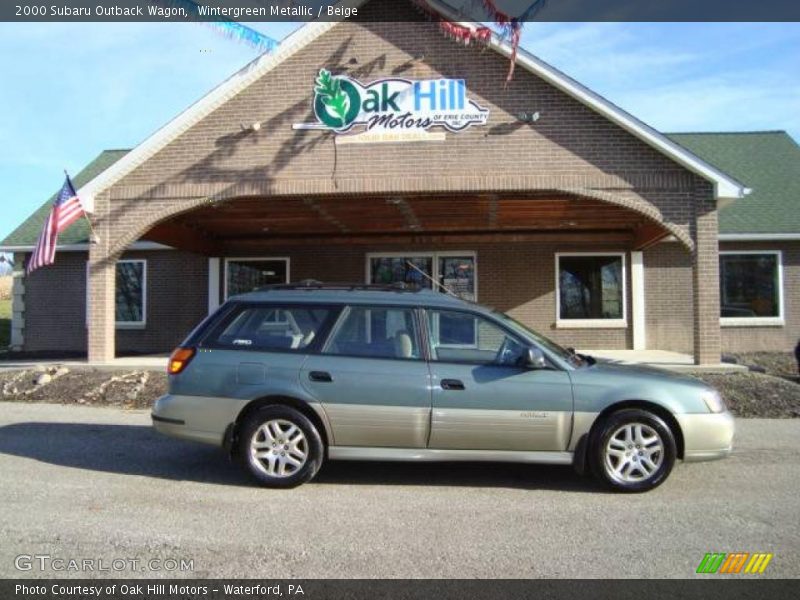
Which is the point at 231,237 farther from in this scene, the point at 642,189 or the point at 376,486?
the point at 376,486

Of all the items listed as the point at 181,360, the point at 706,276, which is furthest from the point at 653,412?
the point at 706,276

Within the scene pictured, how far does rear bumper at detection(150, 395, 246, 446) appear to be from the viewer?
603 cm

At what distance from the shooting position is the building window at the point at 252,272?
1742cm

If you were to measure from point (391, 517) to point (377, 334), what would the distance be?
5.36ft

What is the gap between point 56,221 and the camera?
11.7 meters

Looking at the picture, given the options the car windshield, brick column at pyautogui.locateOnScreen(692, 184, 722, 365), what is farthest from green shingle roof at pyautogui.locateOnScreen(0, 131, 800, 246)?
the car windshield

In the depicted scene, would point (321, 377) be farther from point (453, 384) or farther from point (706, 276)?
point (706, 276)

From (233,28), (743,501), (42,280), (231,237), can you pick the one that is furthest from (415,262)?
(743,501)

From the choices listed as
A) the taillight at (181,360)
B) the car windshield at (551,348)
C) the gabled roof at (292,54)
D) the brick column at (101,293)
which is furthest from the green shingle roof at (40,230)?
the car windshield at (551,348)

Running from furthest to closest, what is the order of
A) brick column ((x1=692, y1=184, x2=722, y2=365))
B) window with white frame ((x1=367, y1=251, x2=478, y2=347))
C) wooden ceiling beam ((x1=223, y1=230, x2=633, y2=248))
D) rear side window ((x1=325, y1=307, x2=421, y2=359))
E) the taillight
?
window with white frame ((x1=367, y1=251, x2=478, y2=347)), wooden ceiling beam ((x1=223, y1=230, x2=633, y2=248)), brick column ((x1=692, y1=184, x2=722, y2=365)), the taillight, rear side window ((x1=325, y1=307, x2=421, y2=359))

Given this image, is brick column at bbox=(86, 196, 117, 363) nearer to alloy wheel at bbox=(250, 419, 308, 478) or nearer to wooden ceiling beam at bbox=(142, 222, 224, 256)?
wooden ceiling beam at bbox=(142, 222, 224, 256)

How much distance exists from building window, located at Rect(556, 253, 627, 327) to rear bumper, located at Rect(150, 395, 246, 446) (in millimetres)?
11617

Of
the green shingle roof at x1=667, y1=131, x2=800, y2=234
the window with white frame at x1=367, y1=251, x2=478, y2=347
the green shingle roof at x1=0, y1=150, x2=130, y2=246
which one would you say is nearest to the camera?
the green shingle roof at x1=667, y1=131, x2=800, y2=234

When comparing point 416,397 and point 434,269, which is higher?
point 434,269
